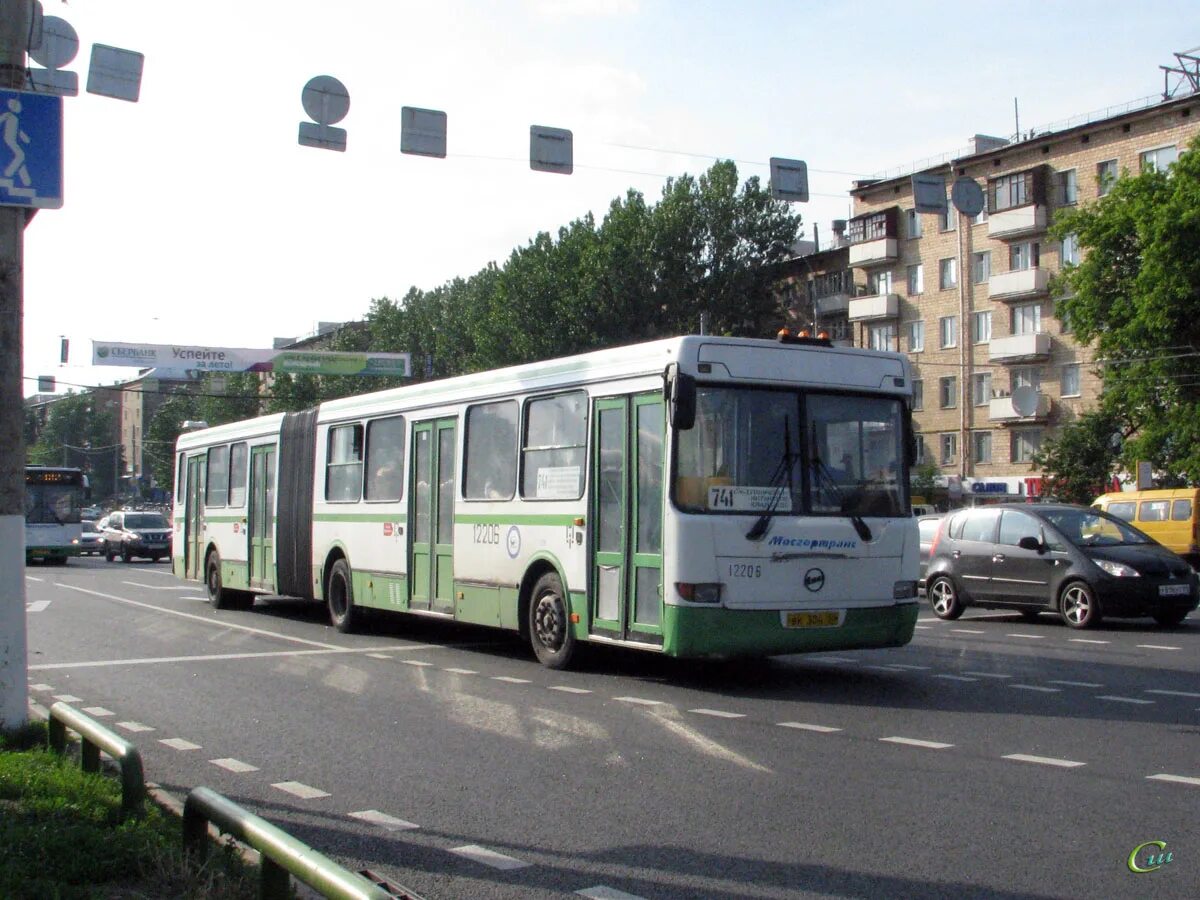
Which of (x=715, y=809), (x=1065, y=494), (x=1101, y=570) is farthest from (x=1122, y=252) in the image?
(x=715, y=809)

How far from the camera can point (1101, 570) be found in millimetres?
17891

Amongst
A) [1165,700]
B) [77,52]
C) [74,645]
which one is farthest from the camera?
[74,645]

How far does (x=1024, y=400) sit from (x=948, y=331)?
11934mm

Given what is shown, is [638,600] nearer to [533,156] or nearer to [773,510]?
[773,510]

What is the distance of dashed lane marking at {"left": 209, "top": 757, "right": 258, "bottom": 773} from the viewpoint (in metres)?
8.37

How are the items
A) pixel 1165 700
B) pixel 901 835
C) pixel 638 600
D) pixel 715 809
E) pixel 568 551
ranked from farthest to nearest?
pixel 568 551
pixel 638 600
pixel 1165 700
pixel 715 809
pixel 901 835

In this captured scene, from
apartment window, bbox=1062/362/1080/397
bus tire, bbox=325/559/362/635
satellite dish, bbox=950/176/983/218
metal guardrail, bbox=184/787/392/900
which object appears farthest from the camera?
apartment window, bbox=1062/362/1080/397

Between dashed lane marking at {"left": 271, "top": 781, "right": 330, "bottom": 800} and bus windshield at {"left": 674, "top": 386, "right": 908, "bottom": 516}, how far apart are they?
4499mm

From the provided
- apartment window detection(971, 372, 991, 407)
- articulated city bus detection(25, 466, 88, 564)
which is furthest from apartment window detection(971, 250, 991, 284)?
articulated city bus detection(25, 466, 88, 564)

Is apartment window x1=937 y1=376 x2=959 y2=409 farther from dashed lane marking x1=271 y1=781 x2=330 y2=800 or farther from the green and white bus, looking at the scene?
dashed lane marking x1=271 y1=781 x2=330 y2=800

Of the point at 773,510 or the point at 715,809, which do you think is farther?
the point at 773,510

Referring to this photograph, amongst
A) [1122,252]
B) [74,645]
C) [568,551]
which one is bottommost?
[74,645]

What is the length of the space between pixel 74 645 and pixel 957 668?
10.3m

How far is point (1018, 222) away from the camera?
2376 inches
